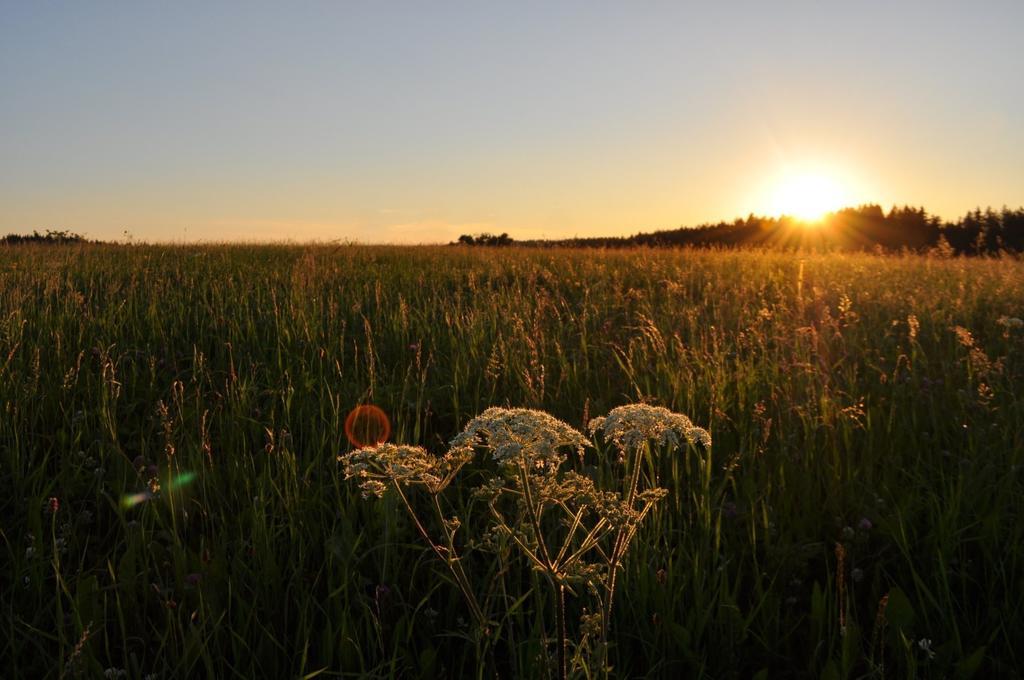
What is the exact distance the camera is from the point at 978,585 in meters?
2.00

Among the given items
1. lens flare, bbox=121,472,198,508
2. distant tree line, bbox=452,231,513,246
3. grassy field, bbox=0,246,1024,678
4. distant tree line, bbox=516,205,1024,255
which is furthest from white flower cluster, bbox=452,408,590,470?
distant tree line, bbox=516,205,1024,255

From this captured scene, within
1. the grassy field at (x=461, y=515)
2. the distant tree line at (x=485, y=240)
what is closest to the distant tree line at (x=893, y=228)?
the distant tree line at (x=485, y=240)

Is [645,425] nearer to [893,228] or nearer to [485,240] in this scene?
[485,240]

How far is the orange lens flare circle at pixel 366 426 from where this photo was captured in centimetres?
291

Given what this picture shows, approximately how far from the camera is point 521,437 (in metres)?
1.27

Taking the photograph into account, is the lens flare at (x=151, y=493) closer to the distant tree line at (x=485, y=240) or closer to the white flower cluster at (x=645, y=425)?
the white flower cluster at (x=645, y=425)

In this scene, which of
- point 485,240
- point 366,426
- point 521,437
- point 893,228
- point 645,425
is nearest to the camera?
point 521,437

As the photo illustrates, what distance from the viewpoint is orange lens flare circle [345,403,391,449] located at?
2.91m

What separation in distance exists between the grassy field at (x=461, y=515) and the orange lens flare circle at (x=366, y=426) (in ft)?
0.24

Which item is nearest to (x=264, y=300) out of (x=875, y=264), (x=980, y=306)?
(x=980, y=306)

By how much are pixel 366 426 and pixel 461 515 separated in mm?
909

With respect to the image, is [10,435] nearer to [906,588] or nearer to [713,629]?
[713,629]

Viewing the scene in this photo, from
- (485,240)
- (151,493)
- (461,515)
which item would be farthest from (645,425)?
(485,240)

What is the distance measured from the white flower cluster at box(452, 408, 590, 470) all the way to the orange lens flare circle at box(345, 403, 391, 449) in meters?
1.60
